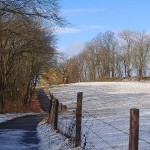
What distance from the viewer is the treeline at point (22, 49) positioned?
24.6m

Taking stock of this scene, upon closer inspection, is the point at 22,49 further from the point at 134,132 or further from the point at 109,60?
the point at 109,60

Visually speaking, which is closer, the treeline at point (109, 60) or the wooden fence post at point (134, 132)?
the wooden fence post at point (134, 132)

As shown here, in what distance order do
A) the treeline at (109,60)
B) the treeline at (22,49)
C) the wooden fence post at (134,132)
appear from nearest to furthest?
the wooden fence post at (134,132) < the treeline at (22,49) < the treeline at (109,60)

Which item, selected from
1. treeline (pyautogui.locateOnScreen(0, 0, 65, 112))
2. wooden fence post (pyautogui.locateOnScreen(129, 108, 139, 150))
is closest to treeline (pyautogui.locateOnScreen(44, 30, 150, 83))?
treeline (pyautogui.locateOnScreen(0, 0, 65, 112))

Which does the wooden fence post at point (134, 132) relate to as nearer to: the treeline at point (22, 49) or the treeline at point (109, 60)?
the treeline at point (22, 49)

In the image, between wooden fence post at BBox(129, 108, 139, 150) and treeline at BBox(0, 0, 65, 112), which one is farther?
treeline at BBox(0, 0, 65, 112)

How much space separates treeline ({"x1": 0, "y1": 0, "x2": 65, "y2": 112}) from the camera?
2462cm

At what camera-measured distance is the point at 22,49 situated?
4612 cm

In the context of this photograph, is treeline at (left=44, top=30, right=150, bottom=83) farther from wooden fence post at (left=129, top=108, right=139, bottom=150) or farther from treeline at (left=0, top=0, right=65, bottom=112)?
wooden fence post at (left=129, top=108, right=139, bottom=150)

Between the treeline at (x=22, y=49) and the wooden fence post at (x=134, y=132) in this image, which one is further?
the treeline at (x=22, y=49)

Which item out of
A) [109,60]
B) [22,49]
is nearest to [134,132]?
[22,49]

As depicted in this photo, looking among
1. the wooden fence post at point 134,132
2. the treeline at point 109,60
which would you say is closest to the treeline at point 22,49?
the wooden fence post at point 134,132

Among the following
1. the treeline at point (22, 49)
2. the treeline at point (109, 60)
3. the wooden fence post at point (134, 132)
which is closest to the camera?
the wooden fence post at point (134, 132)

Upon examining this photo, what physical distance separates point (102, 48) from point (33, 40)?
10060cm
